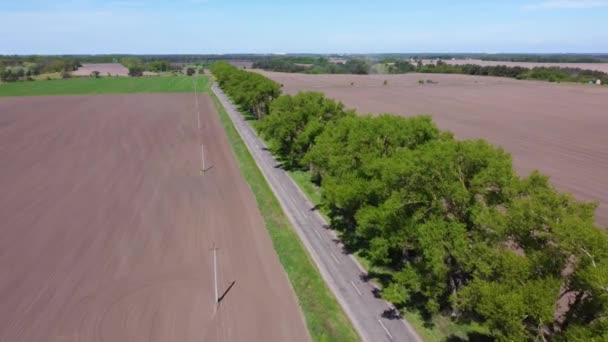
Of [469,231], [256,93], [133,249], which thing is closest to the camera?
[469,231]

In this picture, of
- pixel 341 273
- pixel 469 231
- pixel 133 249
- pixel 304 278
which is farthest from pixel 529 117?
pixel 133 249

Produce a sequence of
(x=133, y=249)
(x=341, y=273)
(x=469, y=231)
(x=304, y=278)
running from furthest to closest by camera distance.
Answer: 1. (x=133, y=249)
2. (x=341, y=273)
3. (x=304, y=278)
4. (x=469, y=231)

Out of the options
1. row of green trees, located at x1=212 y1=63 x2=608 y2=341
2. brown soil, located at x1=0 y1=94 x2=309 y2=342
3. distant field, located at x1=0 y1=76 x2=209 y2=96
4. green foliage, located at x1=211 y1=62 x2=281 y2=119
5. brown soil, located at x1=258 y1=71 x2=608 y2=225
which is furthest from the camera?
distant field, located at x1=0 y1=76 x2=209 y2=96

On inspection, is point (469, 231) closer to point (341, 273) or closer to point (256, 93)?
point (341, 273)

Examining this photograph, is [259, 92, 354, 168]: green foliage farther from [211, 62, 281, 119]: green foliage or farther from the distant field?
the distant field

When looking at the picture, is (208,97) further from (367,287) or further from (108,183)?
(367,287)

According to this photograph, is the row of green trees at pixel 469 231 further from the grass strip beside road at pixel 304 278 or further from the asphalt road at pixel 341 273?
the grass strip beside road at pixel 304 278

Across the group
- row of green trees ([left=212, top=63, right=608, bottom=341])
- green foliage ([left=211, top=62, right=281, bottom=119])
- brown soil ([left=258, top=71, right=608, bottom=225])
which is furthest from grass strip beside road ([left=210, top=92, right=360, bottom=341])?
green foliage ([left=211, top=62, right=281, bottom=119])
